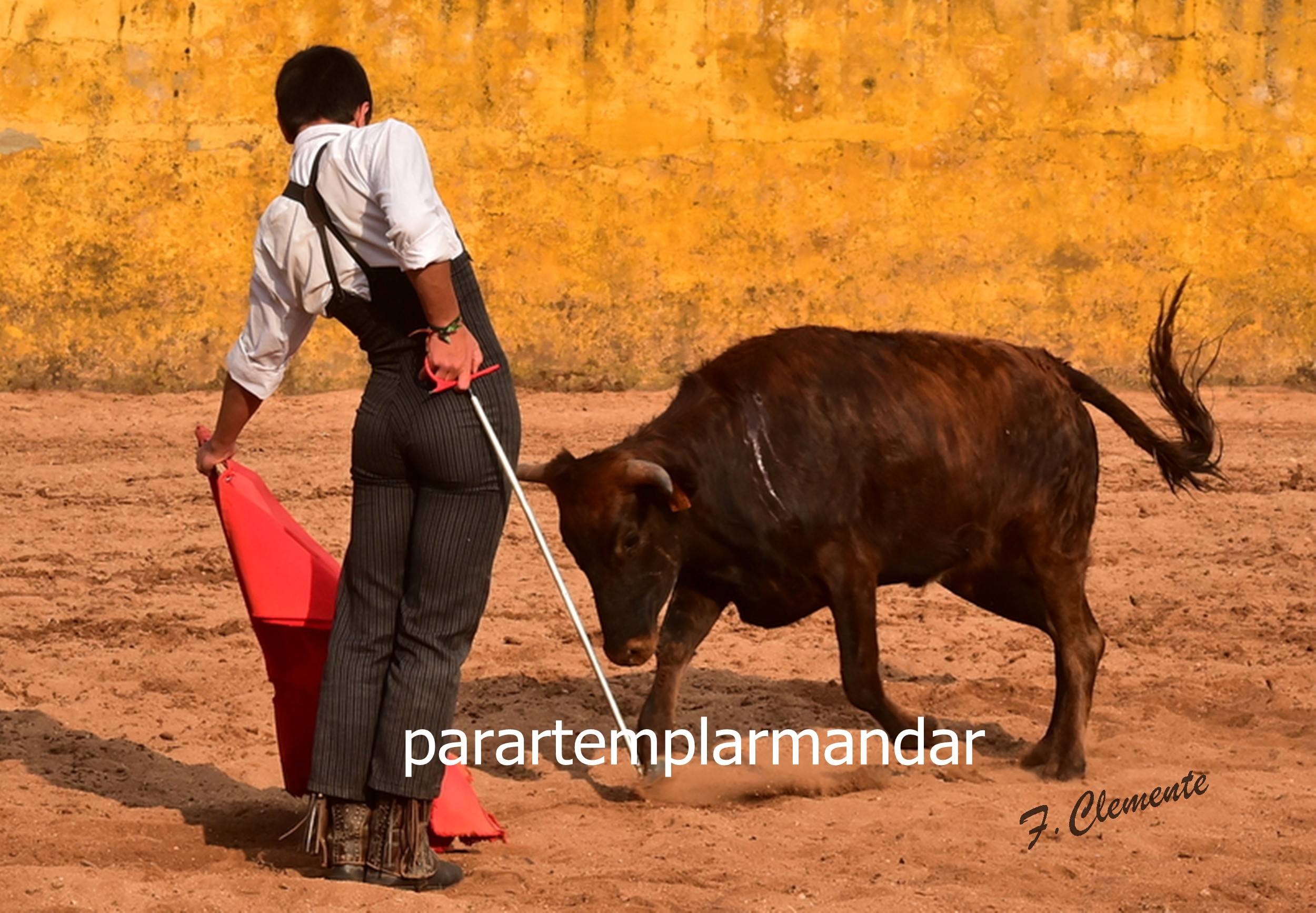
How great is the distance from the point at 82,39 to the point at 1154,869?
9997 millimetres

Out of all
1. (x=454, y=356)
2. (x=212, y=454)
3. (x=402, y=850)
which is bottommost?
(x=402, y=850)

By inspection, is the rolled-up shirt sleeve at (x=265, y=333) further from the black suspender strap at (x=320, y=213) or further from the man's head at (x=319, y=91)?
the man's head at (x=319, y=91)

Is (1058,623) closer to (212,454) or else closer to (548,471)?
(548,471)

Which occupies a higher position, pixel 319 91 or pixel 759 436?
pixel 319 91

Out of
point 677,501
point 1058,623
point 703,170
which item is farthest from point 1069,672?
point 703,170

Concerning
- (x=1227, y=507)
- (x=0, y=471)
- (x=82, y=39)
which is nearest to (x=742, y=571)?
(x=1227, y=507)

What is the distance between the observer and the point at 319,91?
185 inches

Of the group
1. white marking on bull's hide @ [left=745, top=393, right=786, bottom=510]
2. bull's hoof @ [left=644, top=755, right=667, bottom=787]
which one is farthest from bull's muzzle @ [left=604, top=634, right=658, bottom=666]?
white marking on bull's hide @ [left=745, top=393, right=786, bottom=510]

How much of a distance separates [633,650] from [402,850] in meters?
1.45

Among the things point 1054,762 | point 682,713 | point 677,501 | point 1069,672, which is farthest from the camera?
point 682,713

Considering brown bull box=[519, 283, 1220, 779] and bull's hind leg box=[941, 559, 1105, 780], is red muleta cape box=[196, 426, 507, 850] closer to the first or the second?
brown bull box=[519, 283, 1220, 779]

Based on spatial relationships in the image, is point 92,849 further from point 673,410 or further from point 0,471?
point 0,471

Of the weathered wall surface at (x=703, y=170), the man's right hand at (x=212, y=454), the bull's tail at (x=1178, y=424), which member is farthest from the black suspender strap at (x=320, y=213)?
the weathered wall surface at (x=703, y=170)

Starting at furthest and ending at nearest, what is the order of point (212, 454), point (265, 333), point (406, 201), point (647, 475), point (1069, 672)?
point (1069, 672), point (647, 475), point (212, 454), point (265, 333), point (406, 201)
